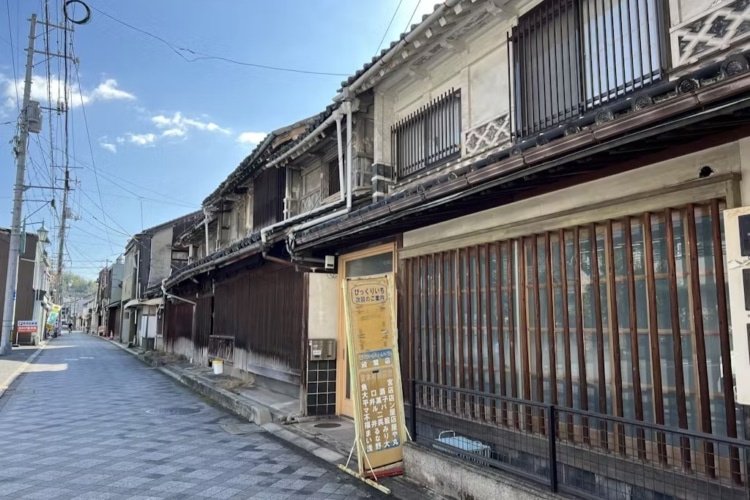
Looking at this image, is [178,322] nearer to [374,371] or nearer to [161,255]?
[161,255]

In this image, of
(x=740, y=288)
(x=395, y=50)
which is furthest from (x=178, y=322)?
(x=740, y=288)

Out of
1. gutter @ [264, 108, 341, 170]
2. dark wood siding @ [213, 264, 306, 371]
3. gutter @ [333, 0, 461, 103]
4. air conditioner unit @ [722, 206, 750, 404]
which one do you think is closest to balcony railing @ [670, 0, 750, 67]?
air conditioner unit @ [722, 206, 750, 404]

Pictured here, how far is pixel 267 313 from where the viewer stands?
12.6m

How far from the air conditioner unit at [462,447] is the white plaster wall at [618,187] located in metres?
2.73

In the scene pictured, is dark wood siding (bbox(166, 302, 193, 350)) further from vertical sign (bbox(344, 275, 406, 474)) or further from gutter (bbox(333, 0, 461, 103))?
vertical sign (bbox(344, 275, 406, 474))

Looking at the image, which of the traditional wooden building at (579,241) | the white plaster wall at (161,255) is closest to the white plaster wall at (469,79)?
the traditional wooden building at (579,241)

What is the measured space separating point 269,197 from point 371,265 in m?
7.48

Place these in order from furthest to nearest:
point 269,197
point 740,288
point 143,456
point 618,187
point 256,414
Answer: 1. point 269,197
2. point 256,414
3. point 143,456
4. point 618,187
5. point 740,288

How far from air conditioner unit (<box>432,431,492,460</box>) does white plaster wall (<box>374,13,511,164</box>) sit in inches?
185

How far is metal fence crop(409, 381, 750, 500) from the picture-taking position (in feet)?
12.0

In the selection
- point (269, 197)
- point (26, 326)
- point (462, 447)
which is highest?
point (269, 197)

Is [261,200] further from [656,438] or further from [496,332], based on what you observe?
[656,438]

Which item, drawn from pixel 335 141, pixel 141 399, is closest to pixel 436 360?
pixel 335 141

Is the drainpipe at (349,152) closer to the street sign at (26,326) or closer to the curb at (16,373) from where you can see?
the curb at (16,373)
